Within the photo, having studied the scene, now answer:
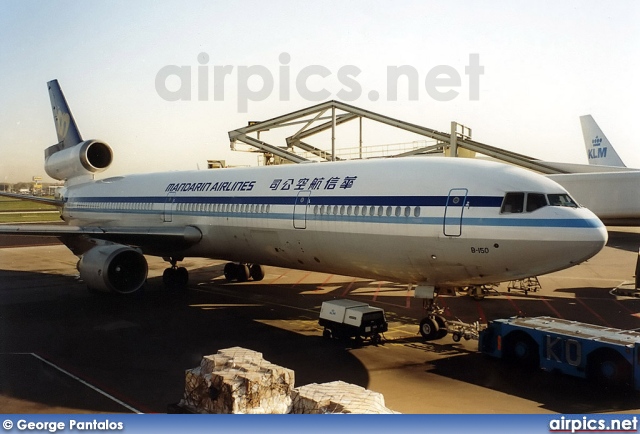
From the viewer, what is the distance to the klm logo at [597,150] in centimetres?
6180

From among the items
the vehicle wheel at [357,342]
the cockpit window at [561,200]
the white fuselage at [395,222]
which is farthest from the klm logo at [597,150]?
the vehicle wheel at [357,342]

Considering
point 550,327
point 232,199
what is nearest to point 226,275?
point 232,199

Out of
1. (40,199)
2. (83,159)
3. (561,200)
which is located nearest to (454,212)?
(561,200)

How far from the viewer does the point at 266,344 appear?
16.3m

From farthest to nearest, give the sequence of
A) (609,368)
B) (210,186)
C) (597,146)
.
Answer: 1. (597,146)
2. (210,186)
3. (609,368)

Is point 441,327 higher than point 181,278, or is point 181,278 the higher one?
point 181,278

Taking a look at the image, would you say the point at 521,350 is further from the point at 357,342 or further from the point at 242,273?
the point at 242,273

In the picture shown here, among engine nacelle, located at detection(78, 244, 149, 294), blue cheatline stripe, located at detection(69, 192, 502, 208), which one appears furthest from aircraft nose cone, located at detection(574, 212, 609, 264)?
engine nacelle, located at detection(78, 244, 149, 294)

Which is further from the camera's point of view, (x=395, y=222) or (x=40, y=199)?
(x=40, y=199)

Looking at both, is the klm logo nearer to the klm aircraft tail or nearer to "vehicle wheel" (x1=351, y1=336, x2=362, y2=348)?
the klm aircraft tail

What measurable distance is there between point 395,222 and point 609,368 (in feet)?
21.6

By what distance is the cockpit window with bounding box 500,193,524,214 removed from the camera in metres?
14.5

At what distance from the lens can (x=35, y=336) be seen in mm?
17438

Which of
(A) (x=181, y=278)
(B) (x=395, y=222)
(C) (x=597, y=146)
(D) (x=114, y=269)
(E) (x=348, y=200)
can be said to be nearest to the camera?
(B) (x=395, y=222)
